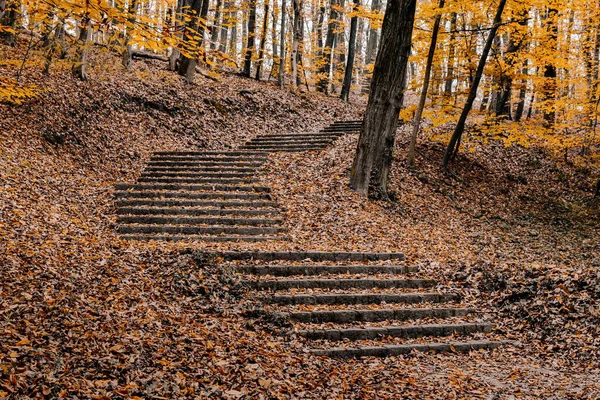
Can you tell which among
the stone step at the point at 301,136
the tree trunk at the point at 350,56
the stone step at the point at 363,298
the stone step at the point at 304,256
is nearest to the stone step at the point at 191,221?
the stone step at the point at 304,256

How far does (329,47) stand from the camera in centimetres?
2409

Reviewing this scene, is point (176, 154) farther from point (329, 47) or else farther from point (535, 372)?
point (329, 47)

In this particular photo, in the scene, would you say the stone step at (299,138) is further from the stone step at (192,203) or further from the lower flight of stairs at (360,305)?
the lower flight of stairs at (360,305)

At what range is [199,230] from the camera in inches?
381

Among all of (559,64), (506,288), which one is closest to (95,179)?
(506,288)

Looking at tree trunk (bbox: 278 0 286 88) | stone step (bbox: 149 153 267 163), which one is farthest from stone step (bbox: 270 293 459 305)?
tree trunk (bbox: 278 0 286 88)

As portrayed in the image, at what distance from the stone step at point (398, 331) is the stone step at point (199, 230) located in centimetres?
382

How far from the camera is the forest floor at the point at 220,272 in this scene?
15.8ft

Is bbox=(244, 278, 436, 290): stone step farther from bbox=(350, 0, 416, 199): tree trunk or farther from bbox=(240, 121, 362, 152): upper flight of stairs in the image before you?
bbox=(240, 121, 362, 152): upper flight of stairs

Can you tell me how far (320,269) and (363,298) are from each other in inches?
39.1

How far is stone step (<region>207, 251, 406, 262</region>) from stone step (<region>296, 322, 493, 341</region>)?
200 cm

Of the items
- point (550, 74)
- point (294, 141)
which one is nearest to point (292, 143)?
point (294, 141)

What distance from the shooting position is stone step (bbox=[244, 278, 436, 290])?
24.5 ft

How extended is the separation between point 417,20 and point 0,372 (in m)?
14.3
